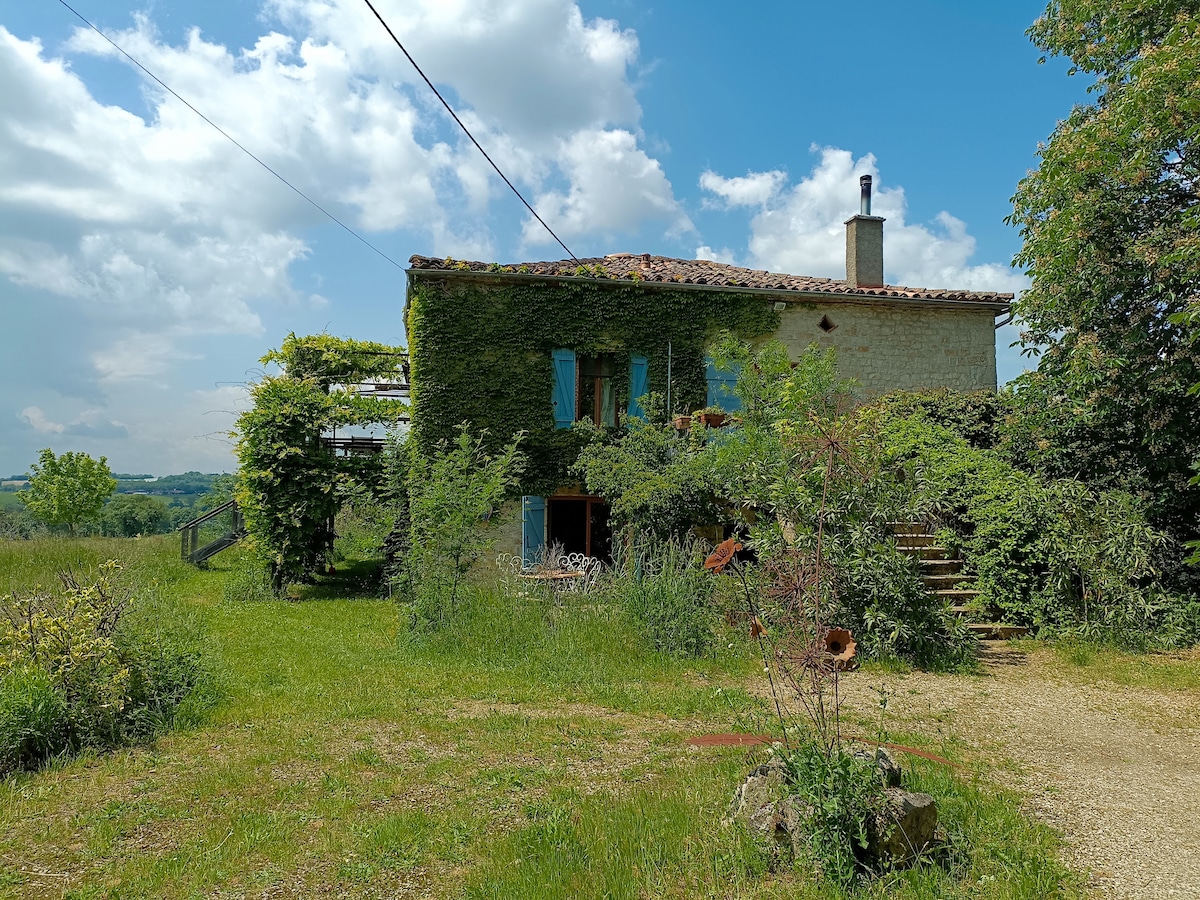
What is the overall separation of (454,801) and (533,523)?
9127 millimetres

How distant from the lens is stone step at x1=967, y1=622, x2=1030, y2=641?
30.3 feet

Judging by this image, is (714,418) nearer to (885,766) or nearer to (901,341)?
(901,341)

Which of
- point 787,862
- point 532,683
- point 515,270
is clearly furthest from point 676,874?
point 515,270

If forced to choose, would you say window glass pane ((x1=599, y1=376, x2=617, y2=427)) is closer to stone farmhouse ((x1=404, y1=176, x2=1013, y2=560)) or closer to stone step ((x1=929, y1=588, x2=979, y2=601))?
stone farmhouse ((x1=404, y1=176, x2=1013, y2=560))

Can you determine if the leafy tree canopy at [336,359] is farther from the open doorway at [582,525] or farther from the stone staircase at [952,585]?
the stone staircase at [952,585]

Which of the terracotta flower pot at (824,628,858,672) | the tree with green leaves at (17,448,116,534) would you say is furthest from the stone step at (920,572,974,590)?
the tree with green leaves at (17,448,116,534)

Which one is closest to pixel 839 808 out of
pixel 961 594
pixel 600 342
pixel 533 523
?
pixel 961 594

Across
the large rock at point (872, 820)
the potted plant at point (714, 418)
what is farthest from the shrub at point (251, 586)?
the large rock at point (872, 820)

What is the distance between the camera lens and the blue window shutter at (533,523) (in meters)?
13.4

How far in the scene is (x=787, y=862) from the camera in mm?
3451

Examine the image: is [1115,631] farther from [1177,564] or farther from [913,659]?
[913,659]

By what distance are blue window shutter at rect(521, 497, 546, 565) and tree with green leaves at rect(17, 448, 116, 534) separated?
20.4 m

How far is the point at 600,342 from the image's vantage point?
1398cm

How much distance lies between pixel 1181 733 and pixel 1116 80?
9.51 metres
